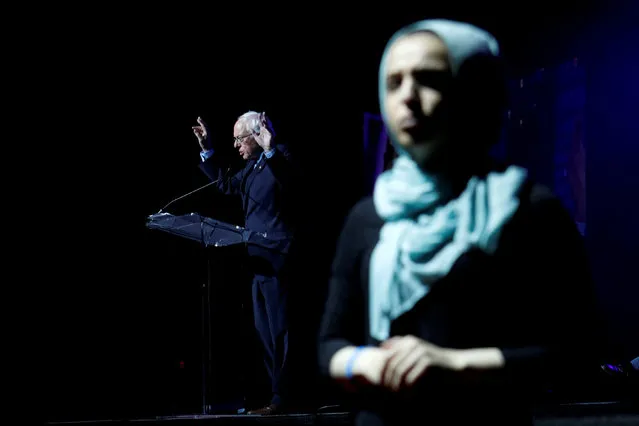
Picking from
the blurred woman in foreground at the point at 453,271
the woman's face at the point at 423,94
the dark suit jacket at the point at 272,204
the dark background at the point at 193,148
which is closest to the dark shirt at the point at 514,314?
the blurred woman in foreground at the point at 453,271

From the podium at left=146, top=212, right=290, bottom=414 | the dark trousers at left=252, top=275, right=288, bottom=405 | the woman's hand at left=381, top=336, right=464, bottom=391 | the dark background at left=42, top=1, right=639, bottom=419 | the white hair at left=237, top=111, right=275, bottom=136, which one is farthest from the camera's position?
the dark background at left=42, top=1, right=639, bottom=419

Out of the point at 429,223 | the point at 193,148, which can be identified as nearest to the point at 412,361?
the point at 429,223

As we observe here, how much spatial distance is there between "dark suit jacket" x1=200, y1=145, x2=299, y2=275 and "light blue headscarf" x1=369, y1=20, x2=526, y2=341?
2857 mm

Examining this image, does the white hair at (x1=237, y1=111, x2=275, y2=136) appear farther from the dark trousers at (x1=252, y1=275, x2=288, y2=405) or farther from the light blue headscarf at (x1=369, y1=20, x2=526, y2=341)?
the light blue headscarf at (x1=369, y1=20, x2=526, y2=341)

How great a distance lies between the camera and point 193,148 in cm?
527

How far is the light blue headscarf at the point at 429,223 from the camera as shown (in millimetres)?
1036

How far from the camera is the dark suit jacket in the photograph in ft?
13.3

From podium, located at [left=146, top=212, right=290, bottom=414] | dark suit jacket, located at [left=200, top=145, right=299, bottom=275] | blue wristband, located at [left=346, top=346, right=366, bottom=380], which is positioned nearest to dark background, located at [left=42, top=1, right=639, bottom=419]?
dark suit jacket, located at [left=200, top=145, right=299, bottom=275]

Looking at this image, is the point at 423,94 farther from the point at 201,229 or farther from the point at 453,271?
the point at 201,229

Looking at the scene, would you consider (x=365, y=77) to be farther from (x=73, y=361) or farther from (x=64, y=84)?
(x=73, y=361)

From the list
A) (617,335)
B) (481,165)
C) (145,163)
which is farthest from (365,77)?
(481,165)

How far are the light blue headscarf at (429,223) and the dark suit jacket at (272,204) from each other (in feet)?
9.37

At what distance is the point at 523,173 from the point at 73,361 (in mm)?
4369

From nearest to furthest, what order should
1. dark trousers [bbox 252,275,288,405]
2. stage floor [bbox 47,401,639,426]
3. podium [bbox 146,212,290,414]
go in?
stage floor [bbox 47,401,639,426]
podium [bbox 146,212,290,414]
dark trousers [bbox 252,275,288,405]
